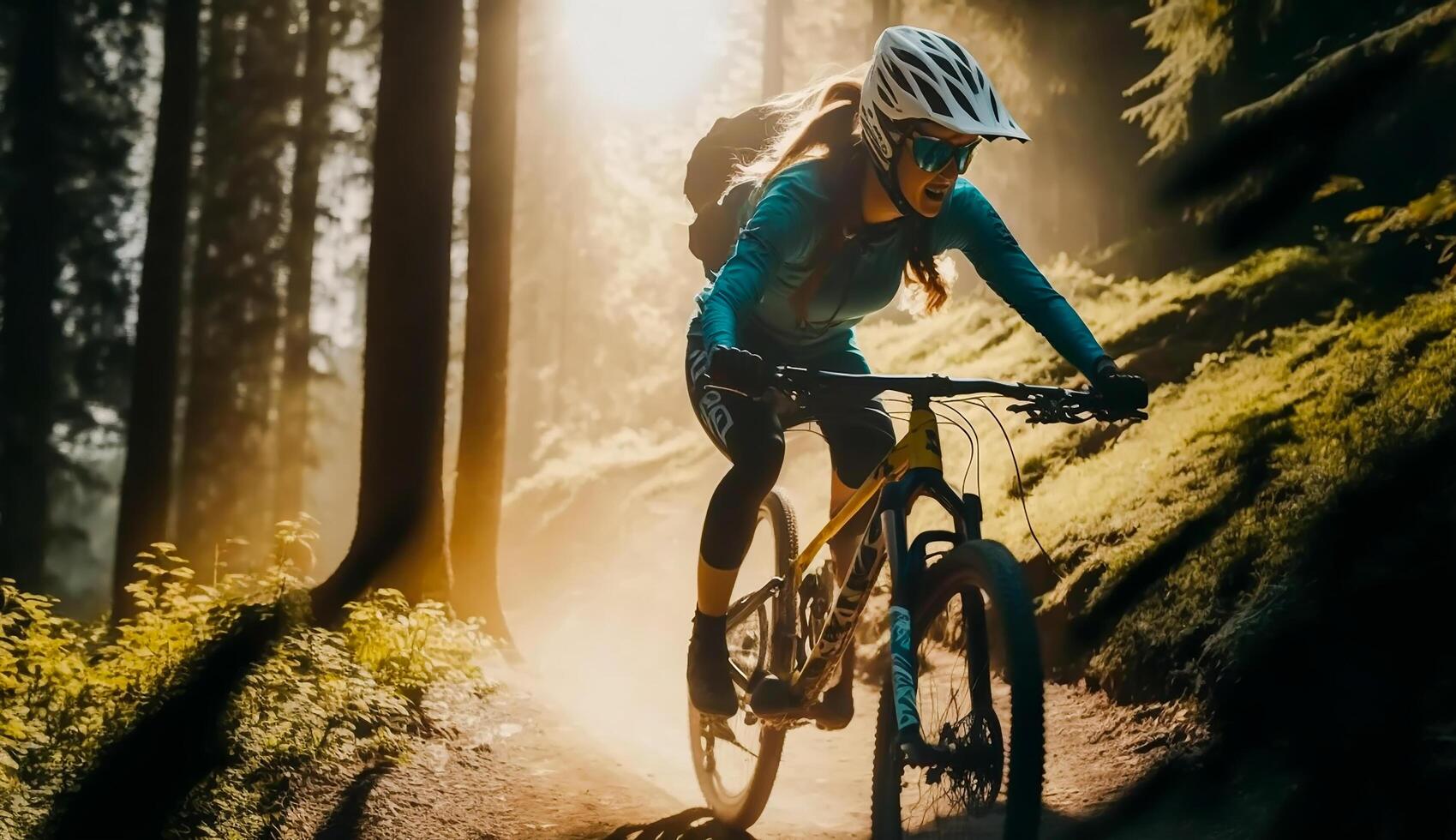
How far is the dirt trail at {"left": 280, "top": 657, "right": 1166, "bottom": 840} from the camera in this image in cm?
514

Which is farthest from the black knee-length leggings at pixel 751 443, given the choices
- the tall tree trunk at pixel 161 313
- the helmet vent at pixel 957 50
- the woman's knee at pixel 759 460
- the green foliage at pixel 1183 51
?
the tall tree trunk at pixel 161 313

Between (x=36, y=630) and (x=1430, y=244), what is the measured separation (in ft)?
29.2

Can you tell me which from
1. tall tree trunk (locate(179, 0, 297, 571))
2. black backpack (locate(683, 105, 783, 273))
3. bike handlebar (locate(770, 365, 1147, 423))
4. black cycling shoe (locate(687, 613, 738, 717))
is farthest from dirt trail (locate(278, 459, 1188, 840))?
tall tree trunk (locate(179, 0, 297, 571))

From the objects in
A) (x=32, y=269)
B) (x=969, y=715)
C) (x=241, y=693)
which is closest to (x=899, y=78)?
(x=969, y=715)

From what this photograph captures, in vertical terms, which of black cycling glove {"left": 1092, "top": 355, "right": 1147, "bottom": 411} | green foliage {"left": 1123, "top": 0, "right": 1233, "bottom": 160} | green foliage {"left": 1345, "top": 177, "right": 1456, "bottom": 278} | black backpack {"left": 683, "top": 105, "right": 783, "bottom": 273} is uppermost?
green foliage {"left": 1123, "top": 0, "right": 1233, "bottom": 160}

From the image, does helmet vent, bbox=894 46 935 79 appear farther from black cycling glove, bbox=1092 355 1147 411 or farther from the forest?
the forest

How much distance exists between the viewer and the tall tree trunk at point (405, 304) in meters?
8.16

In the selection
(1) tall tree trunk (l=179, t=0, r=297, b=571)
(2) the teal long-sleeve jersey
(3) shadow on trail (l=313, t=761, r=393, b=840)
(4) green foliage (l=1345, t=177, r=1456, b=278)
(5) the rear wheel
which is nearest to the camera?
(2) the teal long-sleeve jersey

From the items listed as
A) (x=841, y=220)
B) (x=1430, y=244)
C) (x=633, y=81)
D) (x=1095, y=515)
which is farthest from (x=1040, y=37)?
(x=633, y=81)

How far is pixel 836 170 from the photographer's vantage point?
4.44 m

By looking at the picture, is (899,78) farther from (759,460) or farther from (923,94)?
(759,460)

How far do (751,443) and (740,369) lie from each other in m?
0.95

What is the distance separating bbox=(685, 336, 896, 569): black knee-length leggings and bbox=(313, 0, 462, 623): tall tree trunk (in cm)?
365

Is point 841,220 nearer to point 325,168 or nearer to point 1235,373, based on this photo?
point 1235,373
